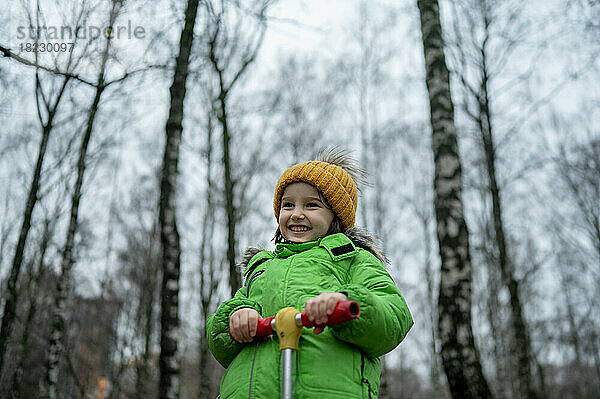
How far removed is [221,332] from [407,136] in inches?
688

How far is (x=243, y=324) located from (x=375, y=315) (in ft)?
1.78

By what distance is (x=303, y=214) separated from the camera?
2389 millimetres

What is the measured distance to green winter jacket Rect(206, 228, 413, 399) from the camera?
72.2 inches

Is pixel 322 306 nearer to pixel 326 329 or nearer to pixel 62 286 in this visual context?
pixel 326 329

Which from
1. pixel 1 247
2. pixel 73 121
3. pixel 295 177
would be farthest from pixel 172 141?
pixel 1 247

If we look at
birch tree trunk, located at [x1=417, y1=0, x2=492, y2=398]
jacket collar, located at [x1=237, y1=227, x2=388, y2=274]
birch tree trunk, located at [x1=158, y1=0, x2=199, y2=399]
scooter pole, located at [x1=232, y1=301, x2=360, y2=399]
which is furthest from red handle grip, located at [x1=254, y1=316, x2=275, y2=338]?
birch tree trunk, located at [x1=158, y1=0, x2=199, y2=399]

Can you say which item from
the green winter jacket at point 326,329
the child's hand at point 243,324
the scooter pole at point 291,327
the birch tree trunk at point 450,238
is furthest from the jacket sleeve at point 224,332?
the birch tree trunk at point 450,238

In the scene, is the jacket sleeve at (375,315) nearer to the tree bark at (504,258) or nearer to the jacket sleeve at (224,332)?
the jacket sleeve at (224,332)

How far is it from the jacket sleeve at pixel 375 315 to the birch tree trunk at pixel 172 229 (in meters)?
4.07

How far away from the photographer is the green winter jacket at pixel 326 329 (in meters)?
1.83

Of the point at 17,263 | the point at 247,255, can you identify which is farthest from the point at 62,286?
the point at 247,255

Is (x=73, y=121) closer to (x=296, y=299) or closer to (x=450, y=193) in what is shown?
(x=450, y=193)

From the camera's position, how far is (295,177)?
8.09 feet

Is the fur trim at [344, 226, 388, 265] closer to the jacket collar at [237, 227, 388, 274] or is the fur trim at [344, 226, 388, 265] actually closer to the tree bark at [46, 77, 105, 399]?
the jacket collar at [237, 227, 388, 274]
